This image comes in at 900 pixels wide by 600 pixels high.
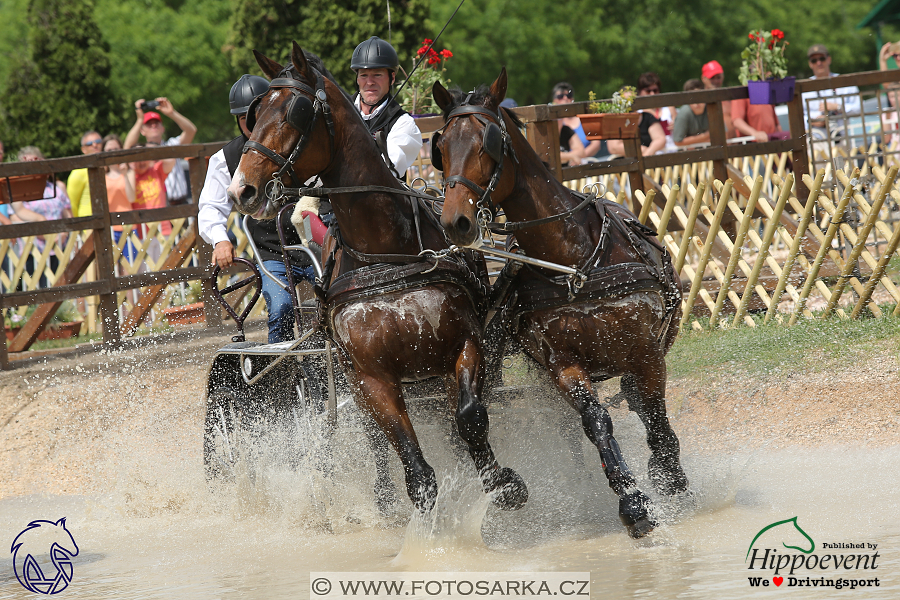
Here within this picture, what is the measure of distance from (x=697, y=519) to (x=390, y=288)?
6.01 ft

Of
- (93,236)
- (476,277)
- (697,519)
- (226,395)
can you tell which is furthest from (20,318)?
(697,519)

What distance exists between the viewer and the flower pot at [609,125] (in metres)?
8.52

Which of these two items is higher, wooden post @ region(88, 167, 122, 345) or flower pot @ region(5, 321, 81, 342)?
wooden post @ region(88, 167, 122, 345)

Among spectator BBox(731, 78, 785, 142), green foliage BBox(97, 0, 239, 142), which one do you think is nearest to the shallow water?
spectator BBox(731, 78, 785, 142)

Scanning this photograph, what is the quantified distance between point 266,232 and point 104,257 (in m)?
3.48

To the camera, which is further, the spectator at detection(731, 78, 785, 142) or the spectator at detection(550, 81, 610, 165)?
the spectator at detection(550, 81, 610, 165)

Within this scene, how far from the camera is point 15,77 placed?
16.1 metres

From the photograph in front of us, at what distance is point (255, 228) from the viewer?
5922mm

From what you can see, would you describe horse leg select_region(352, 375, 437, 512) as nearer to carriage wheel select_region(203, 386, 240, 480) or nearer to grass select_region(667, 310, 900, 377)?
carriage wheel select_region(203, 386, 240, 480)

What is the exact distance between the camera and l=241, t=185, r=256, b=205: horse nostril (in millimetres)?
4105

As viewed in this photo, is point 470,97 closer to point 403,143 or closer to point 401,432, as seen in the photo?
point 403,143

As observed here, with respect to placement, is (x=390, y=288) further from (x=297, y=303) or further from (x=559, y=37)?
(x=559, y=37)

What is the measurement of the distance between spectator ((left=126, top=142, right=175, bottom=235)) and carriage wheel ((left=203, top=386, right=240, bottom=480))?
526cm

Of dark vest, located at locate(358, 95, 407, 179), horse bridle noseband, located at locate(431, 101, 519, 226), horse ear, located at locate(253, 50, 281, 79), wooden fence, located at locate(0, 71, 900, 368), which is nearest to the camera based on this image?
horse bridle noseband, located at locate(431, 101, 519, 226)
